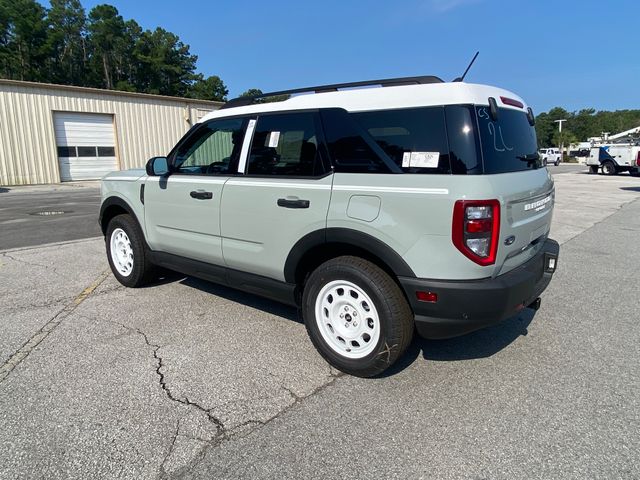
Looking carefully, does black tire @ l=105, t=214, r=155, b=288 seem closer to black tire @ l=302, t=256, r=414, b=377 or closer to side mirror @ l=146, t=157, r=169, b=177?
side mirror @ l=146, t=157, r=169, b=177

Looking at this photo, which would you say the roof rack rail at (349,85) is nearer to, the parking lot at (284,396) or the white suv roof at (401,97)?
the white suv roof at (401,97)

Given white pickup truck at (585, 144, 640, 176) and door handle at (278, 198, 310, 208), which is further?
white pickup truck at (585, 144, 640, 176)

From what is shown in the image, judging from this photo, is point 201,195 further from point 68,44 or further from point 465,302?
point 68,44

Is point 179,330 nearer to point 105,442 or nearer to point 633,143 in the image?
point 105,442

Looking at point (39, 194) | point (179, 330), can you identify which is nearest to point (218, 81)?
point (39, 194)

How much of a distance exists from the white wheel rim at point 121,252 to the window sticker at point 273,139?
7.83ft

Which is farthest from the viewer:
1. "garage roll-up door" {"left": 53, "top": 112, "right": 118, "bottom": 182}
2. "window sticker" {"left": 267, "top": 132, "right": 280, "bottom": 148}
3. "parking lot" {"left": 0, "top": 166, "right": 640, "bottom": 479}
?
"garage roll-up door" {"left": 53, "top": 112, "right": 118, "bottom": 182}

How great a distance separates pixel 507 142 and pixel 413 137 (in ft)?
2.38

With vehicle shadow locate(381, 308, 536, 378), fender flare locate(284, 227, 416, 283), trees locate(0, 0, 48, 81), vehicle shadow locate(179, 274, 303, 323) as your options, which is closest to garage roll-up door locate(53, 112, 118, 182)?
vehicle shadow locate(179, 274, 303, 323)

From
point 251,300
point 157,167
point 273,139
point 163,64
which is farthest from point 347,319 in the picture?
point 163,64

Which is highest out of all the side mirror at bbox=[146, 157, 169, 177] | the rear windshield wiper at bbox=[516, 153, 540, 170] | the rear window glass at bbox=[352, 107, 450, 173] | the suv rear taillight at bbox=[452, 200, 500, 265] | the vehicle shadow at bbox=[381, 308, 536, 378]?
the rear window glass at bbox=[352, 107, 450, 173]

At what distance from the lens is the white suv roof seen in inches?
107

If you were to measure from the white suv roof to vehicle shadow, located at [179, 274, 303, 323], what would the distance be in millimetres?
1937

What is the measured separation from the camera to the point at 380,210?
2.82 metres
